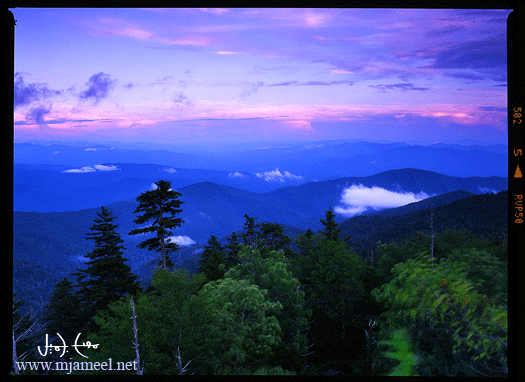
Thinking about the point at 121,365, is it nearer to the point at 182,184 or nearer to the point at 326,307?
the point at 326,307

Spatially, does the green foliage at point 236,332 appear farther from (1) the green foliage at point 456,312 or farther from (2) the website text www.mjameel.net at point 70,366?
(1) the green foliage at point 456,312

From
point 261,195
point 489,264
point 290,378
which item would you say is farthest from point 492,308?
point 261,195

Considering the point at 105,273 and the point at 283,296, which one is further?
the point at 105,273

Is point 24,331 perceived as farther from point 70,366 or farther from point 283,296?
point 283,296

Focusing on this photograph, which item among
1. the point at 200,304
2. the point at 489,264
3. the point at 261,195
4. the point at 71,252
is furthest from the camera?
the point at 71,252

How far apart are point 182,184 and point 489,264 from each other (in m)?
161

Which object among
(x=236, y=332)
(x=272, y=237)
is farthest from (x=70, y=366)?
(x=272, y=237)

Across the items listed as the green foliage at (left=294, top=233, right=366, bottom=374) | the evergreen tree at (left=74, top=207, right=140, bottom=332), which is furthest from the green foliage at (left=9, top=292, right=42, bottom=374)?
the green foliage at (left=294, top=233, right=366, bottom=374)

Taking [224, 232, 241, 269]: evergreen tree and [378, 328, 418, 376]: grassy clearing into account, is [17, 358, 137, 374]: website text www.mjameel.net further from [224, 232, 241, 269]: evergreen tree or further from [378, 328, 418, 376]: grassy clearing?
[224, 232, 241, 269]: evergreen tree

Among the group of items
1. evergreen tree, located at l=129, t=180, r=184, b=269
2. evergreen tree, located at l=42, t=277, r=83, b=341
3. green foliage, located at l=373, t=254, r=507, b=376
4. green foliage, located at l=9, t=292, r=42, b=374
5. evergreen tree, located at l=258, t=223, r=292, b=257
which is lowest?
evergreen tree, located at l=42, t=277, r=83, b=341

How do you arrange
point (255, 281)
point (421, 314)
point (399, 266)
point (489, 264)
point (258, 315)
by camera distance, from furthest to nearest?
1. point (255, 281)
2. point (258, 315)
3. point (399, 266)
4. point (421, 314)
5. point (489, 264)

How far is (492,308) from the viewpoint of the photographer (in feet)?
18.5

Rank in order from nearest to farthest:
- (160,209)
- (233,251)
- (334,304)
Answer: (334,304) → (160,209) → (233,251)
